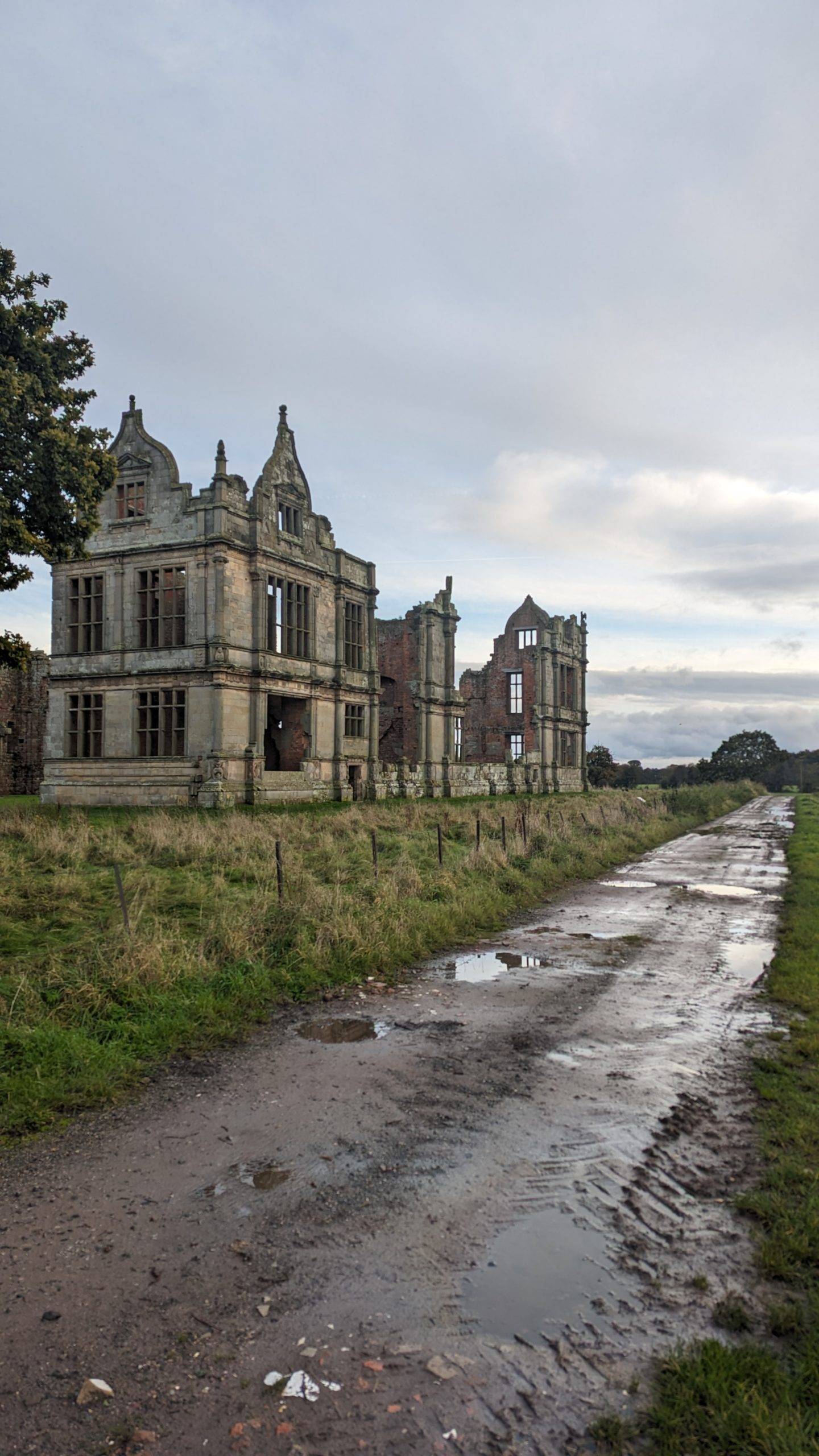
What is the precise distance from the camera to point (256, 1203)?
4355mm

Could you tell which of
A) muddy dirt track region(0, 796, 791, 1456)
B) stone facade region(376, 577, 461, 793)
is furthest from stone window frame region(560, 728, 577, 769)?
muddy dirt track region(0, 796, 791, 1456)

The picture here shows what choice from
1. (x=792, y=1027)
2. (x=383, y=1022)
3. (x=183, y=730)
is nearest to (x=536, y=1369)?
(x=383, y=1022)

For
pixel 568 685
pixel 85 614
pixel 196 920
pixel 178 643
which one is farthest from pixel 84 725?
pixel 568 685

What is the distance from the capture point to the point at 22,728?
130 ft

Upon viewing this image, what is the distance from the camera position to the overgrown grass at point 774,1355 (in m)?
2.82

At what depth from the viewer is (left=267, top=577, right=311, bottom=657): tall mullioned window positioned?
31.6 meters

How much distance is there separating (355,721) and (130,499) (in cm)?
1291

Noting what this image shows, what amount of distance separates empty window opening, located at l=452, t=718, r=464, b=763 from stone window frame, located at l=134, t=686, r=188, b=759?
17.3 m

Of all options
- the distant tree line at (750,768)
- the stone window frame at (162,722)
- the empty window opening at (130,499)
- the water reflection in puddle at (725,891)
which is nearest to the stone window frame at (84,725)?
the stone window frame at (162,722)

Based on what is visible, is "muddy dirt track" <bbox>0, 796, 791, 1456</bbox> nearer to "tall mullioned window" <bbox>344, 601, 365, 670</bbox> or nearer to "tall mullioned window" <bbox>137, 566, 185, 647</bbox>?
"tall mullioned window" <bbox>137, 566, 185, 647</bbox>

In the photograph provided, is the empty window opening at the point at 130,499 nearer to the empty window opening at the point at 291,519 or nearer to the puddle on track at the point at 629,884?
the empty window opening at the point at 291,519

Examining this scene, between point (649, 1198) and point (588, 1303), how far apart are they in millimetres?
1016

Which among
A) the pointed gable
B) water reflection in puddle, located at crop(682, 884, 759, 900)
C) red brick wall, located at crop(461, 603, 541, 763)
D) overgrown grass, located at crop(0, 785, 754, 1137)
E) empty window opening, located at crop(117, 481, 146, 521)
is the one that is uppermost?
the pointed gable

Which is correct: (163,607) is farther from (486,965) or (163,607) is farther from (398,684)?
(486,965)
